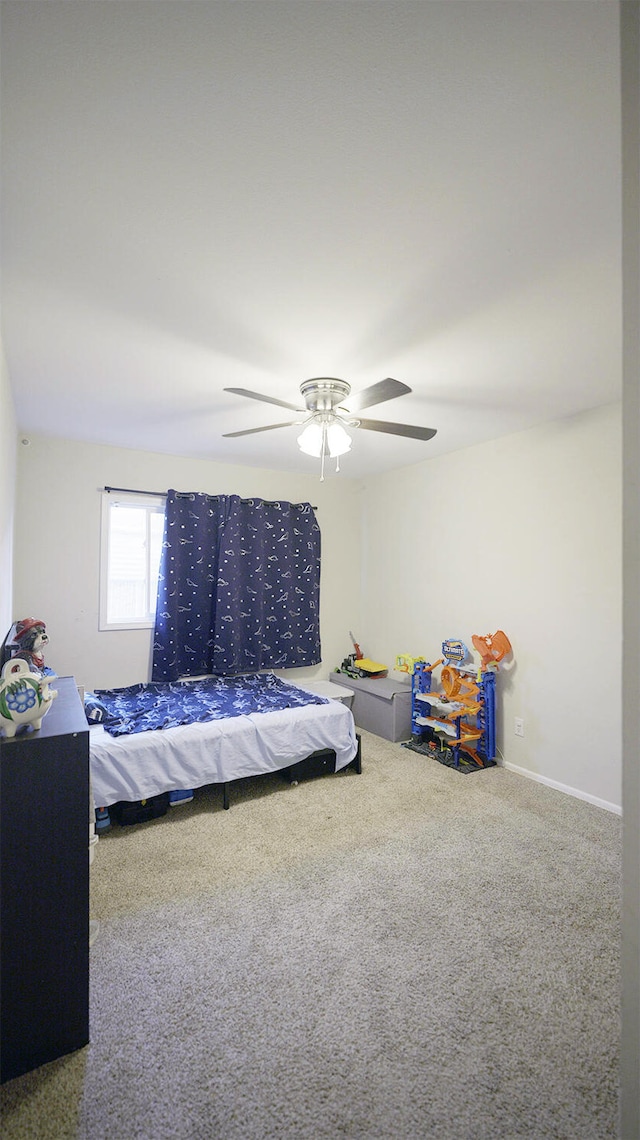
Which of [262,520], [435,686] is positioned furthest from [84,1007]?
[262,520]

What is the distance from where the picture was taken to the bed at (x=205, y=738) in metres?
2.61

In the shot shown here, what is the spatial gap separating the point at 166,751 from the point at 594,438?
10.3 feet

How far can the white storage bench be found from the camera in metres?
4.02

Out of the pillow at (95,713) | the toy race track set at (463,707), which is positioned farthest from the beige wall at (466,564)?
the pillow at (95,713)

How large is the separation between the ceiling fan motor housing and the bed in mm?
1924

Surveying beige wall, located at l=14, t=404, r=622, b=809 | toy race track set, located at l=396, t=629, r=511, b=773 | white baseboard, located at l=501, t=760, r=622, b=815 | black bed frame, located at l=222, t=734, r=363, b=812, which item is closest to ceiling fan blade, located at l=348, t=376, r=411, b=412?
beige wall, located at l=14, t=404, r=622, b=809

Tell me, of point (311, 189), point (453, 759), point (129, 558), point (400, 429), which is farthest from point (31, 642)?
point (453, 759)

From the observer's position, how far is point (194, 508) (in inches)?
165

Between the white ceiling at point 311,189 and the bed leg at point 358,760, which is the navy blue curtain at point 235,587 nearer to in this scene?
the bed leg at point 358,760

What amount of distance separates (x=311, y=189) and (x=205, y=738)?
8.58 feet

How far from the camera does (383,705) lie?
4.13 m

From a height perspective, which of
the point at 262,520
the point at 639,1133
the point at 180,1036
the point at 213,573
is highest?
the point at 262,520

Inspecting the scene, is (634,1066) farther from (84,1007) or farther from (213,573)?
(213,573)

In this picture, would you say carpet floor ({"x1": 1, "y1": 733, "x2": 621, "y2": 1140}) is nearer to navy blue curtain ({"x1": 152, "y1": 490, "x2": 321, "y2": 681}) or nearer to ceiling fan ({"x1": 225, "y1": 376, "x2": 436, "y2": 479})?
navy blue curtain ({"x1": 152, "y1": 490, "x2": 321, "y2": 681})
